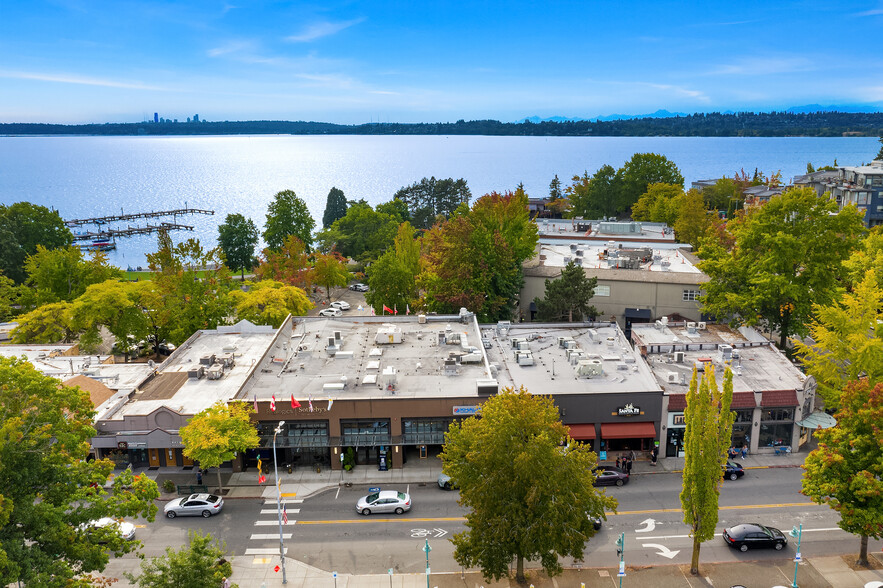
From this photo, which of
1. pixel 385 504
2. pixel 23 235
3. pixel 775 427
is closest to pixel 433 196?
pixel 23 235

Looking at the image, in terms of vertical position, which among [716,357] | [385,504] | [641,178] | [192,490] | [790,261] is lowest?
[192,490]

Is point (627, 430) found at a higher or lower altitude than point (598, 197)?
Answer: lower

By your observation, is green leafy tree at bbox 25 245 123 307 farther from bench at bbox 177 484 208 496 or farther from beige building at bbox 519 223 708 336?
beige building at bbox 519 223 708 336

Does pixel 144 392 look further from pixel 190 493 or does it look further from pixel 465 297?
pixel 465 297

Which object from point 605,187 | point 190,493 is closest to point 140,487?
point 190,493

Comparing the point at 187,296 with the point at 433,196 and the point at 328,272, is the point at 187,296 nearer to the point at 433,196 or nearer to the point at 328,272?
the point at 328,272

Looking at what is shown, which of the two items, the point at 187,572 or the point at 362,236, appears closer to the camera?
the point at 187,572

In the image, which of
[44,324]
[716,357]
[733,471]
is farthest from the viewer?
[44,324]

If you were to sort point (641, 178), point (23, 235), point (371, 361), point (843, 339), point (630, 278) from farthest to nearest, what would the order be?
1. point (641, 178)
2. point (23, 235)
3. point (630, 278)
4. point (371, 361)
5. point (843, 339)
